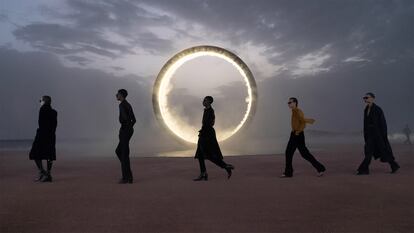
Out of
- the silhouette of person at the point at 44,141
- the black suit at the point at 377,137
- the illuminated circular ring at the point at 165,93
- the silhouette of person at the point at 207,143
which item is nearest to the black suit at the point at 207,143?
the silhouette of person at the point at 207,143

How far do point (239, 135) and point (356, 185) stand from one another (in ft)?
31.2

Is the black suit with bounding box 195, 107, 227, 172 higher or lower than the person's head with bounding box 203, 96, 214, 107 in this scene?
lower

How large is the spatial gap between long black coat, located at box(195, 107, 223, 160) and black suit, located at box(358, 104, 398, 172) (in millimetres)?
3773

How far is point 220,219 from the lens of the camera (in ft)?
15.3

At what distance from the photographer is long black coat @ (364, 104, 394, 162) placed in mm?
8969

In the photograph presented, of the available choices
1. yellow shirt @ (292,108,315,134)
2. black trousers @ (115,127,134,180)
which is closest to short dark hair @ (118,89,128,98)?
black trousers @ (115,127,134,180)

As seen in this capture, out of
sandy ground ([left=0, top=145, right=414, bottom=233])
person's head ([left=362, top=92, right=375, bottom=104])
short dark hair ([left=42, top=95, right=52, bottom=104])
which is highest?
person's head ([left=362, top=92, right=375, bottom=104])

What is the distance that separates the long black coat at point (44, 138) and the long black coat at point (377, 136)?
7.48 metres

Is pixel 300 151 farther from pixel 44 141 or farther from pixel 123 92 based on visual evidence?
pixel 44 141

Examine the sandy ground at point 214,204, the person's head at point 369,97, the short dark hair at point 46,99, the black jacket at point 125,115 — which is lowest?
the sandy ground at point 214,204

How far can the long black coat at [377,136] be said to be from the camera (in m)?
8.97

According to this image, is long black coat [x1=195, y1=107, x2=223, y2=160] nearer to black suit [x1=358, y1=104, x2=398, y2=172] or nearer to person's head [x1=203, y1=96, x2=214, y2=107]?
person's head [x1=203, y1=96, x2=214, y2=107]

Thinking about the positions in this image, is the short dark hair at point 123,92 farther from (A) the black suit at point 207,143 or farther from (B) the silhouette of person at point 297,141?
(B) the silhouette of person at point 297,141

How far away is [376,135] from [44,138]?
788 centimetres
